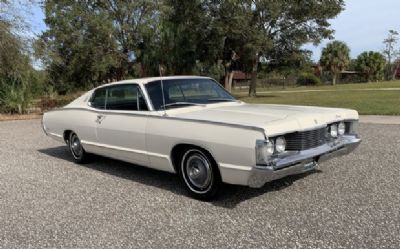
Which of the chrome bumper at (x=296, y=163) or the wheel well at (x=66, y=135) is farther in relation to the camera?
the wheel well at (x=66, y=135)

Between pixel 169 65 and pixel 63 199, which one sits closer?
pixel 63 199

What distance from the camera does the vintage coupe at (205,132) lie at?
4.36m

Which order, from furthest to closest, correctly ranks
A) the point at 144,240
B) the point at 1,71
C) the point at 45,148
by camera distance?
1. the point at 1,71
2. the point at 45,148
3. the point at 144,240

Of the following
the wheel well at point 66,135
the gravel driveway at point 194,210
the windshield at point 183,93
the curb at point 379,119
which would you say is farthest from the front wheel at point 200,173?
the curb at point 379,119

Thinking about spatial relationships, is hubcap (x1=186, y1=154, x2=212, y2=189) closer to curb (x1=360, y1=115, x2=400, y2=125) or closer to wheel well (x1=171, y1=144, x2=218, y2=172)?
wheel well (x1=171, y1=144, x2=218, y2=172)

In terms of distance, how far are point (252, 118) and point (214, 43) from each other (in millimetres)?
23874

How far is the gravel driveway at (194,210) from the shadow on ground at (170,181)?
0.05ft

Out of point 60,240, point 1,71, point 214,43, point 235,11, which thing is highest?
point 235,11

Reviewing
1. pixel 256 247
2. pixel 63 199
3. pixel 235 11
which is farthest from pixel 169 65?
pixel 256 247

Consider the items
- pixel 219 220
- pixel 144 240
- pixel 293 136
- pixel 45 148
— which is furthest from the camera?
pixel 45 148

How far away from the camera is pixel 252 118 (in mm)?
4672

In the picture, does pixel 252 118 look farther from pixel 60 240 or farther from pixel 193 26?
pixel 193 26

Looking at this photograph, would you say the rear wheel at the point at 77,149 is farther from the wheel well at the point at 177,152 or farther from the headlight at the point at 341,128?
the headlight at the point at 341,128

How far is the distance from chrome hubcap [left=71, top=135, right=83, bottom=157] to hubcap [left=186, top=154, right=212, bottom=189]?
114 inches
